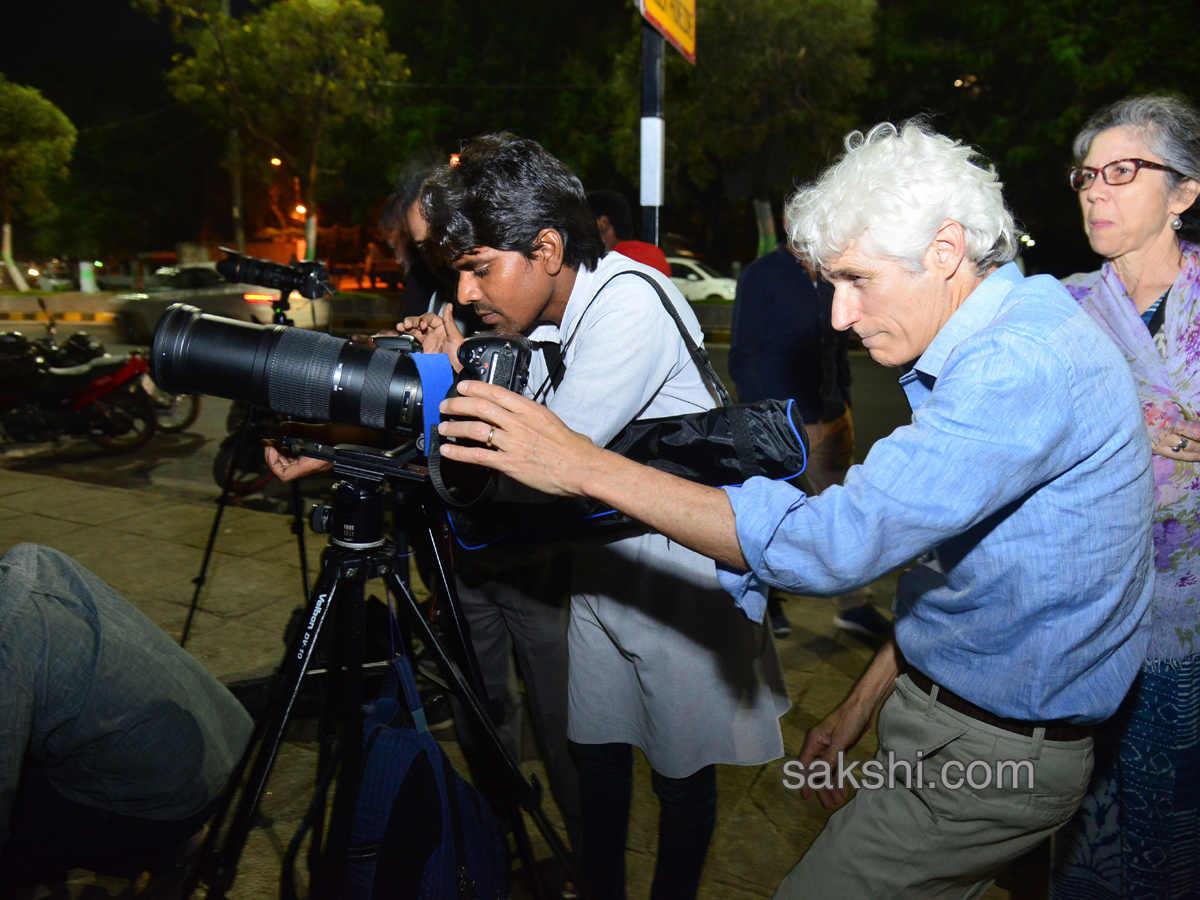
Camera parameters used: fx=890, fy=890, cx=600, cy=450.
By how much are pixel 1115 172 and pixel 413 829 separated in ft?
6.64

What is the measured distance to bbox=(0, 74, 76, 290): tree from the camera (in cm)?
2506

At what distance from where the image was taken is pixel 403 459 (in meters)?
1.67

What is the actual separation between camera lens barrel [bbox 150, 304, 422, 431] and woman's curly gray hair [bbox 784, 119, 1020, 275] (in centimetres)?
76

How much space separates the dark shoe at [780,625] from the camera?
3885 mm

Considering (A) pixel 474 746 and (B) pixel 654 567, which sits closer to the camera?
(B) pixel 654 567

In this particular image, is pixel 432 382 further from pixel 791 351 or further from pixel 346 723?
pixel 791 351

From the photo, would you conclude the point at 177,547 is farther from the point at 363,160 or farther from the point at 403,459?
the point at 363,160

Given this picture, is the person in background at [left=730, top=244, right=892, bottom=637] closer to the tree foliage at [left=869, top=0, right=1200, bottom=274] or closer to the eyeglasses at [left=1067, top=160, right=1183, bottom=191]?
the eyeglasses at [left=1067, top=160, right=1183, bottom=191]

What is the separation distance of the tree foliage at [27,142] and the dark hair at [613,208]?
27626 mm

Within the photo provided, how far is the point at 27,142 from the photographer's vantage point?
2556cm

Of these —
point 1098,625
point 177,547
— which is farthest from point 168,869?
point 177,547

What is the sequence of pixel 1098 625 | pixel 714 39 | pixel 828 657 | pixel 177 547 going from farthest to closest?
pixel 714 39 → pixel 177 547 → pixel 828 657 → pixel 1098 625

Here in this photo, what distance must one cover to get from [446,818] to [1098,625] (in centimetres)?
114

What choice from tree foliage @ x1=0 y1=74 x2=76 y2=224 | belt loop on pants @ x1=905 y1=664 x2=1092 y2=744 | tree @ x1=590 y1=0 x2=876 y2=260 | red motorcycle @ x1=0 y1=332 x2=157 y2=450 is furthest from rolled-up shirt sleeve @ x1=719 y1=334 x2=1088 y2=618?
tree foliage @ x1=0 y1=74 x2=76 y2=224
